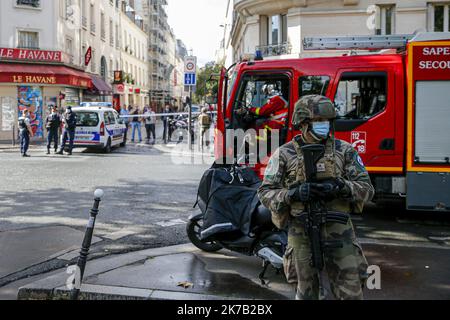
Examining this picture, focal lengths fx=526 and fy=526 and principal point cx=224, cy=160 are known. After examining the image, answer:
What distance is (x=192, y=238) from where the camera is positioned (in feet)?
20.4

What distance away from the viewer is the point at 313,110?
330 cm

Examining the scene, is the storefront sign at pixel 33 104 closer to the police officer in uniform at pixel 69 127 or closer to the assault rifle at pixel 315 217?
the police officer in uniform at pixel 69 127

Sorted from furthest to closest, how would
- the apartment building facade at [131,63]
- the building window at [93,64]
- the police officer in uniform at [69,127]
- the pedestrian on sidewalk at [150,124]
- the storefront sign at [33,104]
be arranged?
the apartment building facade at [131,63] → the building window at [93,64] → the storefront sign at [33,104] → the pedestrian on sidewalk at [150,124] → the police officer in uniform at [69,127]

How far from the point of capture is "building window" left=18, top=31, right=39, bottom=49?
26256mm

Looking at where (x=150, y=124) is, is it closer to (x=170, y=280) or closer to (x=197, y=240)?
(x=197, y=240)

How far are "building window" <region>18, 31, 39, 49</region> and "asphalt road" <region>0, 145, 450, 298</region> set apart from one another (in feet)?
47.4

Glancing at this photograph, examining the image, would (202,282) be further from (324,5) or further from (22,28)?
(22,28)

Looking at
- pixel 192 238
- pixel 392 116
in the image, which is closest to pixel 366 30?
pixel 392 116

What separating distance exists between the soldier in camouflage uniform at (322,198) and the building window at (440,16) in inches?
693

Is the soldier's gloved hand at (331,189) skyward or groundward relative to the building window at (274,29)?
groundward

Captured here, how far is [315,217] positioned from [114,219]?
5239 mm

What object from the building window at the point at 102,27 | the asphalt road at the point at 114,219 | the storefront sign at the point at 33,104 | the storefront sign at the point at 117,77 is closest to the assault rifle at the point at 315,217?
the asphalt road at the point at 114,219

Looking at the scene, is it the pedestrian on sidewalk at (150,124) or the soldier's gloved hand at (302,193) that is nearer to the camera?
the soldier's gloved hand at (302,193)

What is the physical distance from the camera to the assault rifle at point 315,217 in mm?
3254
